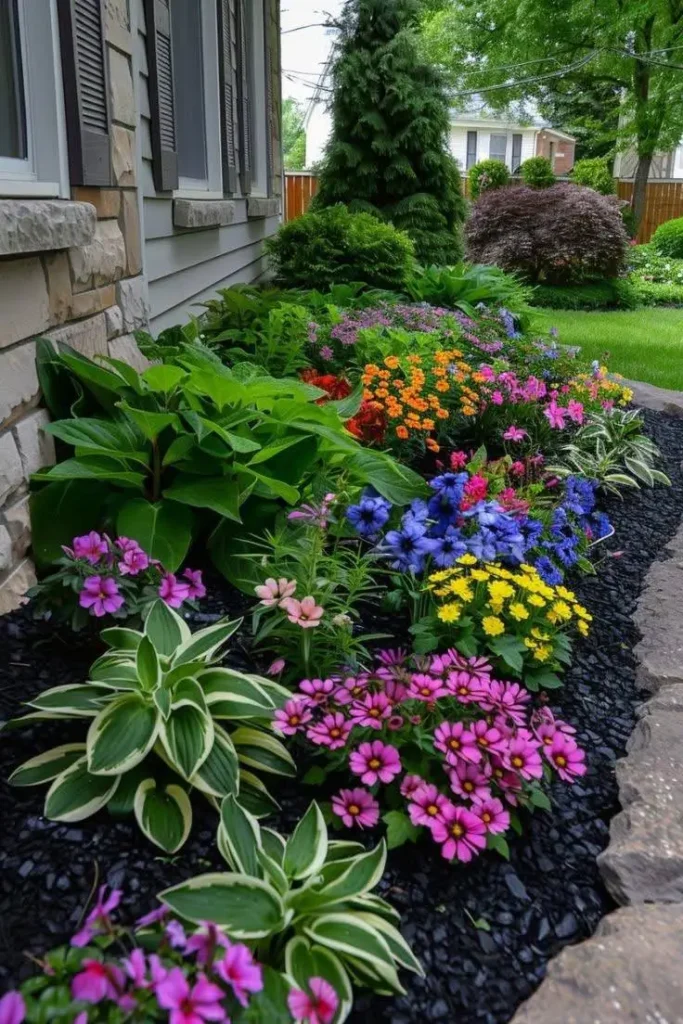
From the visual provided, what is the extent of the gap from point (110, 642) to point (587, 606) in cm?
137

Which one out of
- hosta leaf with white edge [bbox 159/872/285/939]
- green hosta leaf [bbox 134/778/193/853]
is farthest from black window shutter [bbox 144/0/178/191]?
hosta leaf with white edge [bbox 159/872/285/939]

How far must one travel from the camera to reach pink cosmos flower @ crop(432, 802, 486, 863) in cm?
131

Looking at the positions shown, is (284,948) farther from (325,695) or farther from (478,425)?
(478,425)

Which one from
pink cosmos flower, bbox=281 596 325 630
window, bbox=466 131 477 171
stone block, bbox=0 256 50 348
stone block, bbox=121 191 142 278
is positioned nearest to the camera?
pink cosmos flower, bbox=281 596 325 630

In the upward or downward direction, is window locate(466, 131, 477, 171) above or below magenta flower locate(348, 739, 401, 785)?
above

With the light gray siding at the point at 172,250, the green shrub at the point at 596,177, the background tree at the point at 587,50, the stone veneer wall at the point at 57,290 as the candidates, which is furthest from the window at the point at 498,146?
the stone veneer wall at the point at 57,290

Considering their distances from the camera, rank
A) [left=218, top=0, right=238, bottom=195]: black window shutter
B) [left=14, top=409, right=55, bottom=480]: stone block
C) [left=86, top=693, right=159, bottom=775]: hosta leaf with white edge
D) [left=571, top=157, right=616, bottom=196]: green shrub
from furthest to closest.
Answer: [left=571, top=157, right=616, bottom=196]: green shrub
[left=218, top=0, right=238, bottom=195]: black window shutter
[left=14, top=409, right=55, bottom=480]: stone block
[left=86, top=693, right=159, bottom=775]: hosta leaf with white edge

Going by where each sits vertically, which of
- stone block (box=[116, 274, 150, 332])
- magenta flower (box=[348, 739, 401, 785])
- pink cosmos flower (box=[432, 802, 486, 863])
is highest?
stone block (box=[116, 274, 150, 332])

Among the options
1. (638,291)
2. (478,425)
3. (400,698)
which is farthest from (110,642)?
(638,291)

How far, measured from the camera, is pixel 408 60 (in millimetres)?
7562

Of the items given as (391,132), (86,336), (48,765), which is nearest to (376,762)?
(48,765)

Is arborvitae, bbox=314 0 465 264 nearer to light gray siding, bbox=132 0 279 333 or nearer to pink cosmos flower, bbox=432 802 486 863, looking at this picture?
light gray siding, bbox=132 0 279 333

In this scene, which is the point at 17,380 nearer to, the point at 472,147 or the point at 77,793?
the point at 77,793

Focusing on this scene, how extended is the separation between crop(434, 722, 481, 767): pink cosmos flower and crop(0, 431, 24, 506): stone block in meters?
1.11
